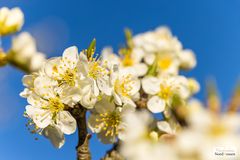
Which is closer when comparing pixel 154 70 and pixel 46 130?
pixel 46 130

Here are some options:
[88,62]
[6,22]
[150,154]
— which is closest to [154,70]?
[88,62]

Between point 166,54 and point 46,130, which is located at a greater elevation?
point 166,54

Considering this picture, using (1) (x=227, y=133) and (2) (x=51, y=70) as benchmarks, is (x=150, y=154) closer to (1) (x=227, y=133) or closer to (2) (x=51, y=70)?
(1) (x=227, y=133)

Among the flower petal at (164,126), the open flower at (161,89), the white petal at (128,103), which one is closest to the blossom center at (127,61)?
the open flower at (161,89)

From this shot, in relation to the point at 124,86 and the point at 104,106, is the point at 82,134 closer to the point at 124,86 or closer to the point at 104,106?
the point at 104,106

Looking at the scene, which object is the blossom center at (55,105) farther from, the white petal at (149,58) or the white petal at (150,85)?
the white petal at (149,58)

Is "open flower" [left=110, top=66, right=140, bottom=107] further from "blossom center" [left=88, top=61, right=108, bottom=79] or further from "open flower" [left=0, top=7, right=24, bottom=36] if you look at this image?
"open flower" [left=0, top=7, right=24, bottom=36]

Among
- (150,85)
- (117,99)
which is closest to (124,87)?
(117,99)
